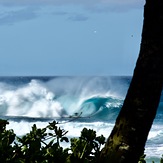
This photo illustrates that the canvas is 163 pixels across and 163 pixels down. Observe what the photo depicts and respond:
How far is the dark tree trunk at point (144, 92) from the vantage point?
10.6 feet

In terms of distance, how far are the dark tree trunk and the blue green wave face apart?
28672 millimetres

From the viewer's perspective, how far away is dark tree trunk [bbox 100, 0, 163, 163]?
10.6 feet

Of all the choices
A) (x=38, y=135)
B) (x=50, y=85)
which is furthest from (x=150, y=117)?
(x=50, y=85)

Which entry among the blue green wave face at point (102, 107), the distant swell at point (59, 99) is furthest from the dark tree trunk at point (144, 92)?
the blue green wave face at point (102, 107)

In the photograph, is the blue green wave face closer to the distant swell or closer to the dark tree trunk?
the distant swell

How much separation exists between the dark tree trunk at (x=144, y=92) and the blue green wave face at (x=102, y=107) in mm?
28672

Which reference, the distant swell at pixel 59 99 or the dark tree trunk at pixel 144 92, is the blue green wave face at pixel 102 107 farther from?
the dark tree trunk at pixel 144 92

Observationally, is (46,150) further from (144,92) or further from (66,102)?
(66,102)

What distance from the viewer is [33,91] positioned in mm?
36688

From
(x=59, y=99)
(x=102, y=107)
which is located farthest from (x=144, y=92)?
(x=59, y=99)

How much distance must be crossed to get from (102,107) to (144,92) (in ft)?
109

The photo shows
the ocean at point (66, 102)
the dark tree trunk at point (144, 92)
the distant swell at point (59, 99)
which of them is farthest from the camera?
the distant swell at point (59, 99)

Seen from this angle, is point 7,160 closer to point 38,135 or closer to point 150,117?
point 38,135

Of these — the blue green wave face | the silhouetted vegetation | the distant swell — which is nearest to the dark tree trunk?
the silhouetted vegetation
